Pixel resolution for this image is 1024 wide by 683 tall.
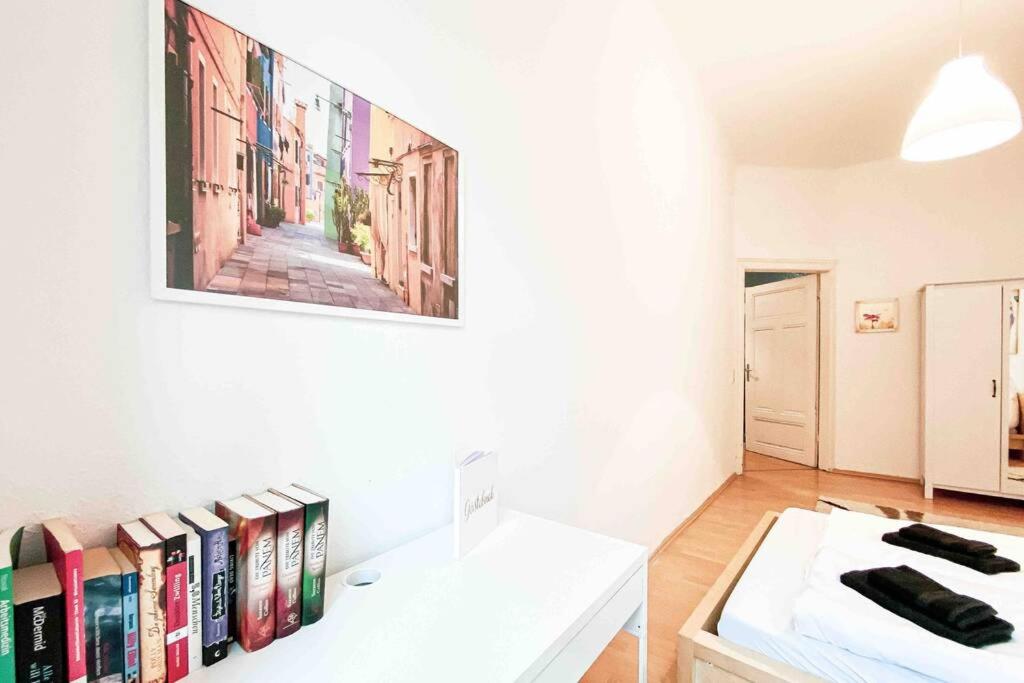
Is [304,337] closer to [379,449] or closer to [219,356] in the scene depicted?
[219,356]

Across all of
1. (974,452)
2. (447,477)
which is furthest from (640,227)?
(974,452)

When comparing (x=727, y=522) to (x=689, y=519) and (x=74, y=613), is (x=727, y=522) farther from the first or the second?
(x=74, y=613)

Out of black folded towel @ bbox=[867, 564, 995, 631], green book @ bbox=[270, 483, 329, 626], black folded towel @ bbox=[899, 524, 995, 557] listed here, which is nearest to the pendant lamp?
black folded towel @ bbox=[899, 524, 995, 557]

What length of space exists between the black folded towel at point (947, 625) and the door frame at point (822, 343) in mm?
3249

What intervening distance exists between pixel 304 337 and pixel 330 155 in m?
0.39

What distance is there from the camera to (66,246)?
626 mm

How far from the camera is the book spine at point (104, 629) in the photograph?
54 cm

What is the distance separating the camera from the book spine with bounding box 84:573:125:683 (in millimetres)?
542

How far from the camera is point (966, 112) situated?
1.73m

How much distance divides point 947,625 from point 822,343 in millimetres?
3993

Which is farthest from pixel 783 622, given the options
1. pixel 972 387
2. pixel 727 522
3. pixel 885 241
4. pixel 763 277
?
pixel 763 277

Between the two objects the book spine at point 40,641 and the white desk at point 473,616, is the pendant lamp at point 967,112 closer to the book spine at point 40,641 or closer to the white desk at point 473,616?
the white desk at point 473,616

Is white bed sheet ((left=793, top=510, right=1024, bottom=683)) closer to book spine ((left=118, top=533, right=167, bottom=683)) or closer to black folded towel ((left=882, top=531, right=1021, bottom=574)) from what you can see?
black folded towel ((left=882, top=531, right=1021, bottom=574))

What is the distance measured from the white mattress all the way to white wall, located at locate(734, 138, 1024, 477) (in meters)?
3.26
